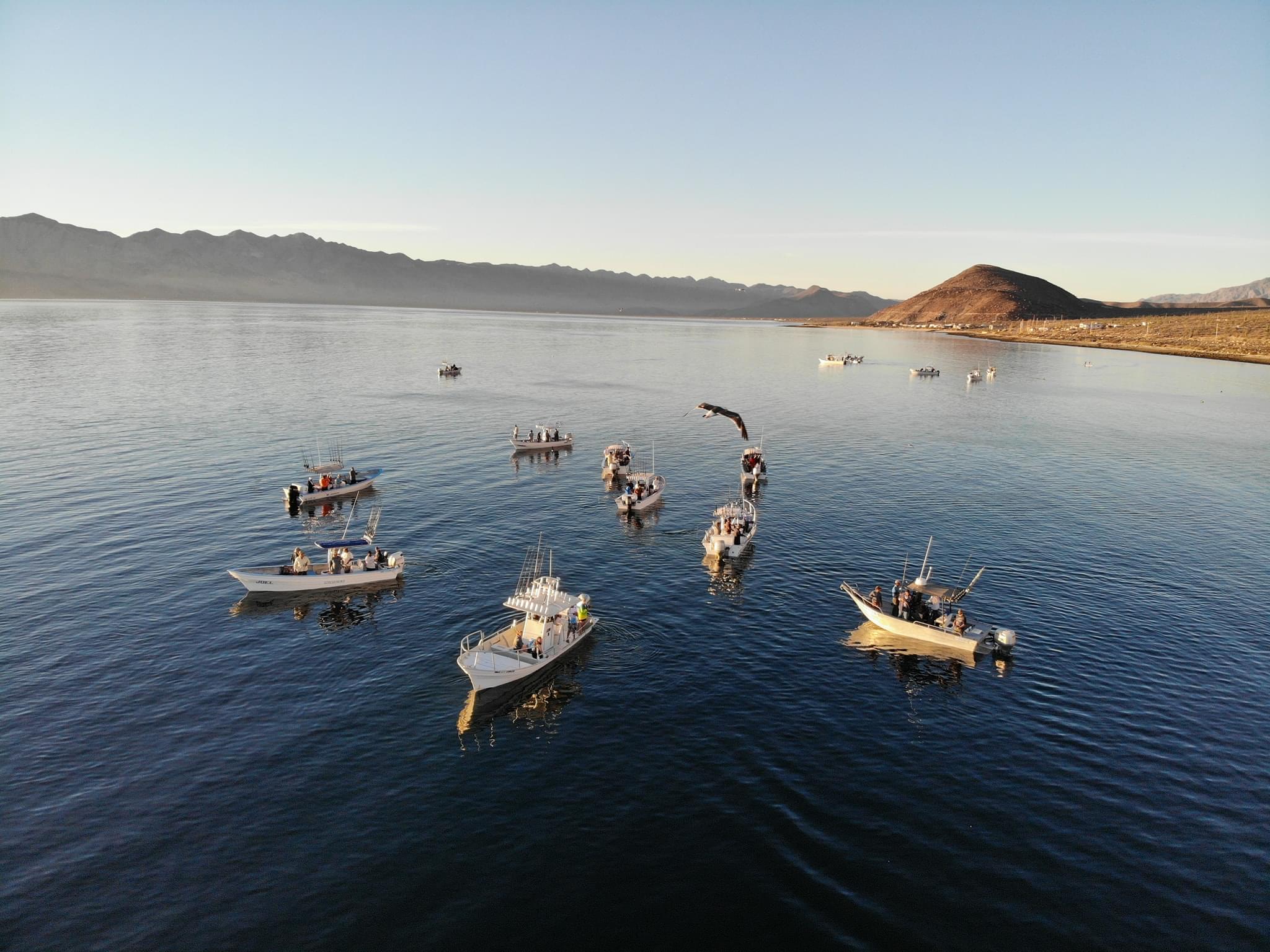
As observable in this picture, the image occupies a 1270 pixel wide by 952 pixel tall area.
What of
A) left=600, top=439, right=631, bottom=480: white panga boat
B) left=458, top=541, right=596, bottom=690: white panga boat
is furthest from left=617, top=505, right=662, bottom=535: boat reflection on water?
left=458, top=541, right=596, bottom=690: white panga boat

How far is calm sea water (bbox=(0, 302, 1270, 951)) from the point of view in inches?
1001

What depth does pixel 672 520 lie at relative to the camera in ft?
236

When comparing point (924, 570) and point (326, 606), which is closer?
point (326, 606)

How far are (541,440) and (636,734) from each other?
230 ft

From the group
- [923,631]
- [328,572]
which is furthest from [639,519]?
[923,631]

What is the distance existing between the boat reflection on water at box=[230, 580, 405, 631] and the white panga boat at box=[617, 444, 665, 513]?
26.1m

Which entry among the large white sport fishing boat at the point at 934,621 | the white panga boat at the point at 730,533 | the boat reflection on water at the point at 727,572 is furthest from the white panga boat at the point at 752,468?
the large white sport fishing boat at the point at 934,621

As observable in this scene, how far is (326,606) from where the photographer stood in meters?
51.0

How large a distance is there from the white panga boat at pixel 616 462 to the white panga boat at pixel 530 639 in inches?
1571

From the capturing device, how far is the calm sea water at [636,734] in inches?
1001

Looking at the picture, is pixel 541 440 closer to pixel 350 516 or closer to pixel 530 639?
pixel 350 516

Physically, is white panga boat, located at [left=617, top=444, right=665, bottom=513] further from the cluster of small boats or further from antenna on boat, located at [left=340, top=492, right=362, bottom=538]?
antenna on boat, located at [left=340, top=492, right=362, bottom=538]

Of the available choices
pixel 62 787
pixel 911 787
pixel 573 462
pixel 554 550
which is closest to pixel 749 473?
pixel 573 462

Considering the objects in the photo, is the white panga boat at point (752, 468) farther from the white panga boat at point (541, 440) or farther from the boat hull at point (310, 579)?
the boat hull at point (310, 579)
